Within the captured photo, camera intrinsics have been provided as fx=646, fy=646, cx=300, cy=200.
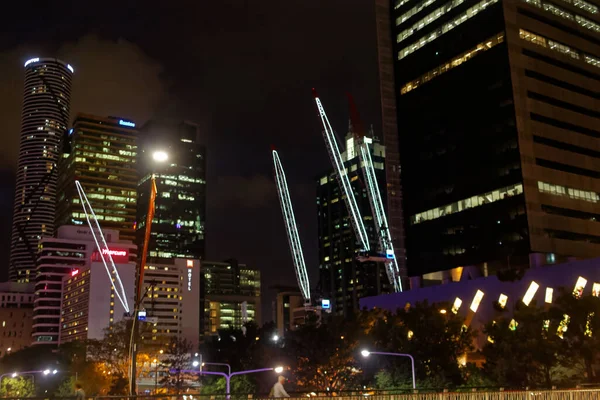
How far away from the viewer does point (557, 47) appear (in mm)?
120062

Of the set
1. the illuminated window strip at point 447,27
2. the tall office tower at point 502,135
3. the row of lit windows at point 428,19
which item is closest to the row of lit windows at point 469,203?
the tall office tower at point 502,135

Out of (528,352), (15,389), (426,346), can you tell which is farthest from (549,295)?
(15,389)

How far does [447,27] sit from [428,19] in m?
6.45

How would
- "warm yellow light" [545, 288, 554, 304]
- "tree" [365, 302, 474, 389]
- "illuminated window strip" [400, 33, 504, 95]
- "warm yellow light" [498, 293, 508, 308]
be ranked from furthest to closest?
"illuminated window strip" [400, 33, 504, 95]
"warm yellow light" [498, 293, 508, 308]
"warm yellow light" [545, 288, 554, 304]
"tree" [365, 302, 474, 389]

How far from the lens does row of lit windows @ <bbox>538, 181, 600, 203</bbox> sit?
109 m

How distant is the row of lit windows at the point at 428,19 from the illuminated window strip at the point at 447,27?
2497mm

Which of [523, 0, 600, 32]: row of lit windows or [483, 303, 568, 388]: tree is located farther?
[523, 0, 600, 32]: row of lit windows

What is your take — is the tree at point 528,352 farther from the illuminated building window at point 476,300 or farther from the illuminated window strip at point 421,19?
the illuminated window strip at point 421,19

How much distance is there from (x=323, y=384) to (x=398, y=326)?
1248cm

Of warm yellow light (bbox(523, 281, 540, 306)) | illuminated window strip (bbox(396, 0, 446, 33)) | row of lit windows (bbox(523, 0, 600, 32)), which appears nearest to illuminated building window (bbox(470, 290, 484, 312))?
warm yellow light (bbox(523, 281, 540, 306))

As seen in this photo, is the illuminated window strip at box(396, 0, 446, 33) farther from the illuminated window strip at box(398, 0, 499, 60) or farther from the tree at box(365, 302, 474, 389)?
the tree at box(365, 302, 474, 389)

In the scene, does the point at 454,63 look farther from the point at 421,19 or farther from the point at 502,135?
the point at 502,135

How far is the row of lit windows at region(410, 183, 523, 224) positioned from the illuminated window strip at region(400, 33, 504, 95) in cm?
2685

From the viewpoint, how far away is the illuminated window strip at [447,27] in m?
121
